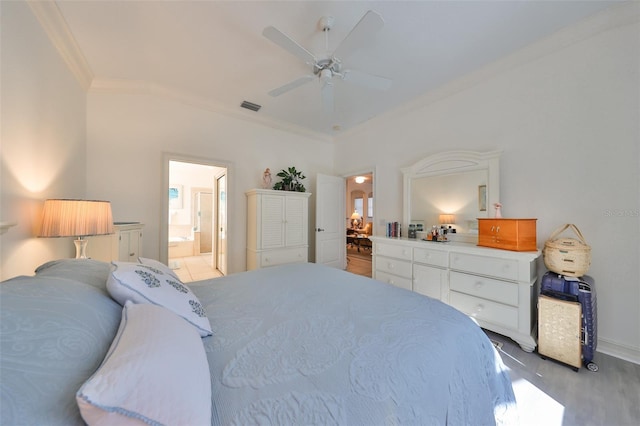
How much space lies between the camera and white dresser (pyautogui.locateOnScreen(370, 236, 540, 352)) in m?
1.94

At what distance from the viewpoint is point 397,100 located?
3217mm

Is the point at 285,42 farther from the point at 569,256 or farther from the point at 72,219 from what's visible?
the point at 569,256

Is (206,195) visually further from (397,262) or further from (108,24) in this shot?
(397,262)

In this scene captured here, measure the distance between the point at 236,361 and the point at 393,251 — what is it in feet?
8.19

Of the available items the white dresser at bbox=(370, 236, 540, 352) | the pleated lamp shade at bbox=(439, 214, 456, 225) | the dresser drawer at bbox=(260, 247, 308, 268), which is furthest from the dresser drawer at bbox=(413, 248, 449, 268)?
the dresser drawer at bbox=(260, 247, 308, 268)

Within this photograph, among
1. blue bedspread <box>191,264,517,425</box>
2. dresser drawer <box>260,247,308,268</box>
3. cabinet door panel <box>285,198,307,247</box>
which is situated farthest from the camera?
cabinet door panel <box>285,198,307,247</box>

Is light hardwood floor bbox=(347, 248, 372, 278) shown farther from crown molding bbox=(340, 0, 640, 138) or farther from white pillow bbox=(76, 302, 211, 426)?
white pillow bbox=(76, 302, 211, 426)

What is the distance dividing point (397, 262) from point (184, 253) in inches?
216

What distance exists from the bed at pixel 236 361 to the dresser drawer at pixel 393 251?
1.51 metres

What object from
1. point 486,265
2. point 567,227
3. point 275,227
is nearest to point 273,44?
point 275,227

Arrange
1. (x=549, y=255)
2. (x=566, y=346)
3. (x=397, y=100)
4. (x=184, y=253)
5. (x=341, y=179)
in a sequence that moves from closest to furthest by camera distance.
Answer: (x=566, y=346) < (x=549, y=255) < (x=397, y=100) < (x=341, y=179) < (x=184, y=253)

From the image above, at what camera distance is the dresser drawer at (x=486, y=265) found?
1.99 m

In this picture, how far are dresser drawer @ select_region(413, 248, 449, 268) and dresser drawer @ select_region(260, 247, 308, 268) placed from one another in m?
1.79

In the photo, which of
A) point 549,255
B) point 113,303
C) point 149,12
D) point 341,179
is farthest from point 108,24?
point 549,255
